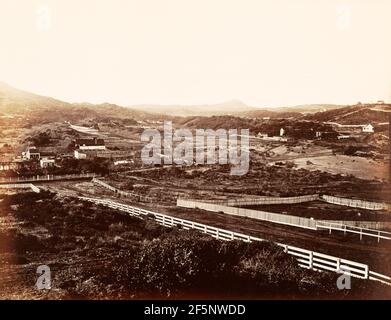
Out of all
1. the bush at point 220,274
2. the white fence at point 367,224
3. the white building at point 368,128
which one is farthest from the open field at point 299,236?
the white building at point 368,128

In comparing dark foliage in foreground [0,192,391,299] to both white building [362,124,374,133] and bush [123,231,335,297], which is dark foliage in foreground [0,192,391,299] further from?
white building [362,124,374,133]

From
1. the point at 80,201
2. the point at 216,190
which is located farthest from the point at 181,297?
the point at 80,201

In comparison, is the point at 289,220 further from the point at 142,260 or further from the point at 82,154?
the point at 82,154

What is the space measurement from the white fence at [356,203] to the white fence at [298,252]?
132 cm

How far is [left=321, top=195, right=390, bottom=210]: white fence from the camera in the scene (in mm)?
10172

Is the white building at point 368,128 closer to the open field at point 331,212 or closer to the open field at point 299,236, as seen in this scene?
the open field at point 331,212

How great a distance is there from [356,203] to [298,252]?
1738mm

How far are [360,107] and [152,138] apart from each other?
4.77 metres

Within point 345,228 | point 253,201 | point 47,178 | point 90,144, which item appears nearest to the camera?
point 345,228

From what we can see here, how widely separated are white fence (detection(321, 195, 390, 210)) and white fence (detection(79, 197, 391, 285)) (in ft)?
4.33

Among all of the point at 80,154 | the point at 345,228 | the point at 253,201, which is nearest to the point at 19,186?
the point at 80,154

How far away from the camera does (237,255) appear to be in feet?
32.3

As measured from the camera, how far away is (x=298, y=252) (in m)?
9.84

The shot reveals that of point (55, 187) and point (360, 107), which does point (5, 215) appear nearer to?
point (55, 187)
